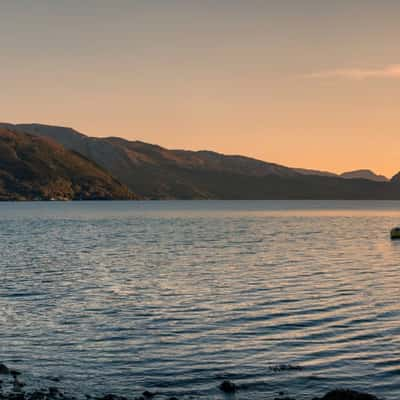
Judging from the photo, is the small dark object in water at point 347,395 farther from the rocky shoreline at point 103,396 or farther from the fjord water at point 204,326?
the fjord water at point 204,326

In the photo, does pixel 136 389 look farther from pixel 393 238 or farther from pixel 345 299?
pixel 393 238

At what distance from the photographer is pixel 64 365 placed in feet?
92.7

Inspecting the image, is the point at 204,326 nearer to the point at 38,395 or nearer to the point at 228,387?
the point at 228,387

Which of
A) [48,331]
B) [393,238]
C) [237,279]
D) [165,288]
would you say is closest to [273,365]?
[48,331]

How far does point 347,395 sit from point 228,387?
494cm

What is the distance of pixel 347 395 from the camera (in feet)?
72.7

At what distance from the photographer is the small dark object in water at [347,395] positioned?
72.4 feet

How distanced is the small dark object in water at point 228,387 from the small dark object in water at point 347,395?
12.9ft

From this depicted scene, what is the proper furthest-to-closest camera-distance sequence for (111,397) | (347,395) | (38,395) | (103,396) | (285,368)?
(285,368) → (103,396) → (38,395) → (111,397) → (347,395)

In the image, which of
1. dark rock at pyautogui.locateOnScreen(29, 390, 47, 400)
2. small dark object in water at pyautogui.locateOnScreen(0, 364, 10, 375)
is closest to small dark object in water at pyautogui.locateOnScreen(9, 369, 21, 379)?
small dark object in water at pyautogui.locateOnScreen(0, 364, 10, 375)

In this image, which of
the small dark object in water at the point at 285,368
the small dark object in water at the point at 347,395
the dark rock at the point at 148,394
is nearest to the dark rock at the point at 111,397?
the dark rock at the point at 148,394

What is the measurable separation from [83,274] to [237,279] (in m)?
16.3

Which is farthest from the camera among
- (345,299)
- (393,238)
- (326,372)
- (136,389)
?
(393,238)

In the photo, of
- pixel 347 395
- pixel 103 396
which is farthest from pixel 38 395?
pixel 347 395
